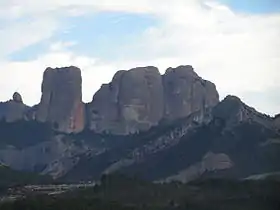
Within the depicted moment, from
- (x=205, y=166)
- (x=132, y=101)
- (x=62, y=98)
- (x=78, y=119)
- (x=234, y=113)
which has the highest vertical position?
(x=62, y=98)

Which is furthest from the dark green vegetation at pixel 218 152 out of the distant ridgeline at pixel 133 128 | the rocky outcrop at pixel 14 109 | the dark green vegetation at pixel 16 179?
the rocky outcrop at pixel 14 109

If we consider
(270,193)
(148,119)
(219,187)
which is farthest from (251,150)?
(148,119)

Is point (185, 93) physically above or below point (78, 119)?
above

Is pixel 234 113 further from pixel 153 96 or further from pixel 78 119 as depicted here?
pixel 78 119

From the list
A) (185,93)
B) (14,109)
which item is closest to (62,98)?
(14,109)

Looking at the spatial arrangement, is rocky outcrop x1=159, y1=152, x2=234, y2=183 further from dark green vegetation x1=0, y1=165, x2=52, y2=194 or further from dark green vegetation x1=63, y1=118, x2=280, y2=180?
dark green vegetation x1=0, y1=165, x2=52, y2=194

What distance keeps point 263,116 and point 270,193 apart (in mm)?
35442

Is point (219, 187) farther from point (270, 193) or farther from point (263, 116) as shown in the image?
point (263, 116)

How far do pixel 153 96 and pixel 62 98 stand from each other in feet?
42.1

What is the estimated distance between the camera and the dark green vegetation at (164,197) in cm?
4400

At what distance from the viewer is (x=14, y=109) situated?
10738cm

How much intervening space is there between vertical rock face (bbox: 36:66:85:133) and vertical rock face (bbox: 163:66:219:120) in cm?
1225

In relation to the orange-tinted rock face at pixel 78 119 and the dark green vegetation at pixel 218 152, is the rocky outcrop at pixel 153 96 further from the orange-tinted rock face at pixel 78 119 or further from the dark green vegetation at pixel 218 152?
the dark green vegetation at pixel 218 152

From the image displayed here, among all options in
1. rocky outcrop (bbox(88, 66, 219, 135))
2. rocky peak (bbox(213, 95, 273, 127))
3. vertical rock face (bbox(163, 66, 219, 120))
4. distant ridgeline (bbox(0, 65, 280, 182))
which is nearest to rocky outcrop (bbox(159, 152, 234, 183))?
distant ridgeline (bbox(0, 65, 280, 182))
